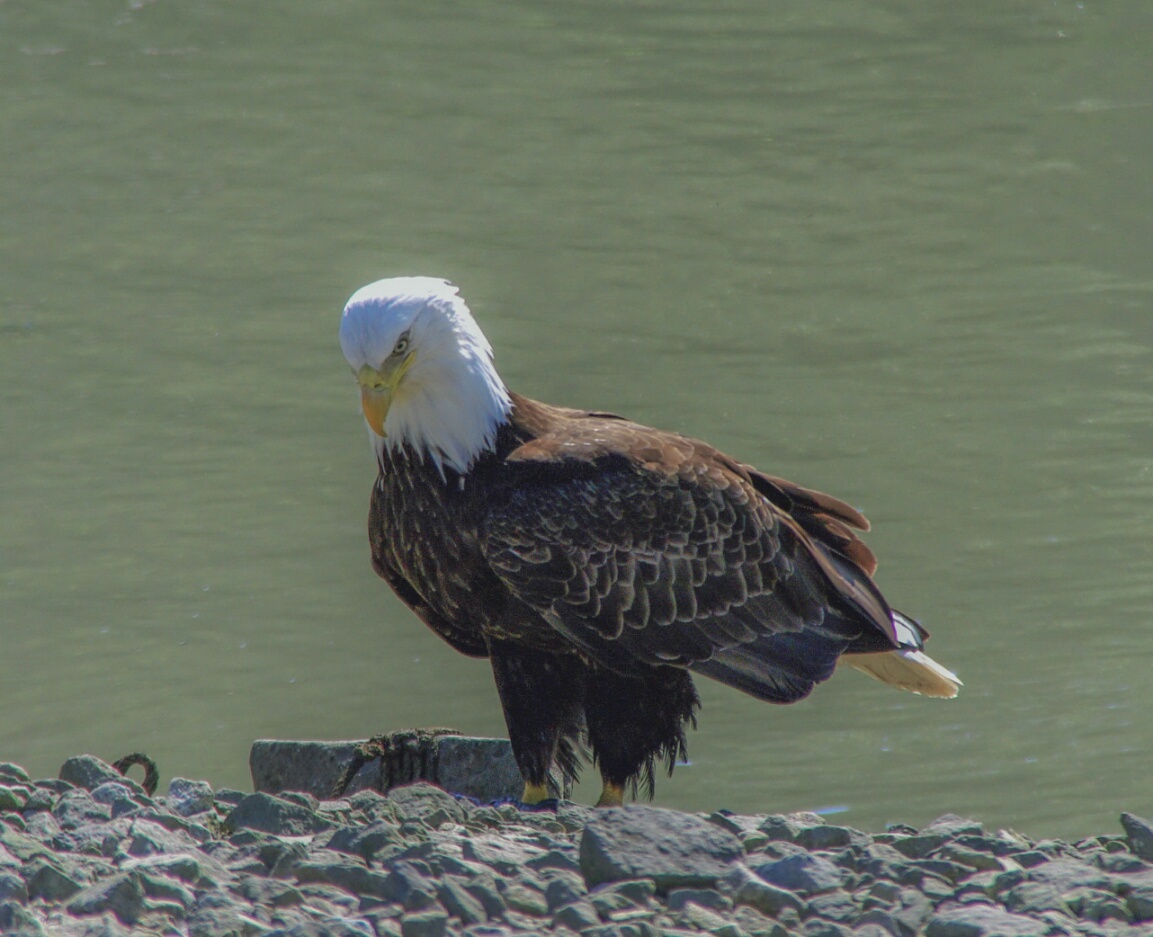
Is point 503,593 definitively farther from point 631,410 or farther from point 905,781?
point 631,410

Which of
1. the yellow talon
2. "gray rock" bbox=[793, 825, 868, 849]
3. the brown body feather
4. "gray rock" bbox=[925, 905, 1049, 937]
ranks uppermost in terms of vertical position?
the brown body feather

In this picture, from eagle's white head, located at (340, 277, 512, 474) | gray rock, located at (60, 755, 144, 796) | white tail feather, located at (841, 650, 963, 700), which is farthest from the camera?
white tail feather, located at (841, 650, 963, 700)

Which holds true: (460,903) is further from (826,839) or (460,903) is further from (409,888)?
(826,839)

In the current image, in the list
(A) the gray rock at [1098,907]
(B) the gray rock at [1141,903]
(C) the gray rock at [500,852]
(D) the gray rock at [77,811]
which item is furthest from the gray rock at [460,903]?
(B) the gray rock at [1141,903]

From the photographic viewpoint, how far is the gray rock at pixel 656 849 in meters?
3.90

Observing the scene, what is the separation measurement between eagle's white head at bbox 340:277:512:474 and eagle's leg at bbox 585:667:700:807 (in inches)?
30.5

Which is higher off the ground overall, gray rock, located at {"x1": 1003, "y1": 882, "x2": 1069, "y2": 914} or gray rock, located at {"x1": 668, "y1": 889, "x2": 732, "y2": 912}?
gray rock, located at {"x1": 668, "y1": 889, "x2": 732, "y2": 912}

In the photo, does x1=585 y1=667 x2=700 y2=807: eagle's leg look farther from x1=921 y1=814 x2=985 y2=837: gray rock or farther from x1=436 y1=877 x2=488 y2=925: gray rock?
x1=436 y1=877 x2=488 y2=925: gray rock

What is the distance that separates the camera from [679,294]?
37.6 ft

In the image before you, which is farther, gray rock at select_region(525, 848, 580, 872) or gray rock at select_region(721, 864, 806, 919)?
gray rock at select_region(525, 848, 580, 872)

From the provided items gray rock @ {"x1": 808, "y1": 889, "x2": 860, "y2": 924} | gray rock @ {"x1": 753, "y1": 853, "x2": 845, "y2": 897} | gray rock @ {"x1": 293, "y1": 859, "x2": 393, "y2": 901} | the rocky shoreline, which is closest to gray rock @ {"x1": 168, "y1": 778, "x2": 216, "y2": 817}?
the rocky shoreline

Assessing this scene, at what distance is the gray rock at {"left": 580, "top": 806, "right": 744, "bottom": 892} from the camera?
390cm

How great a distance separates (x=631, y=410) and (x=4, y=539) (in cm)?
319

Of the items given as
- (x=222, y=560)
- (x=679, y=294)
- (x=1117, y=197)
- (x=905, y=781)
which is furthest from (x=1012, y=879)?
(x=1117, y=197)
